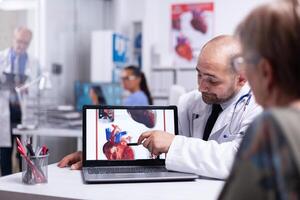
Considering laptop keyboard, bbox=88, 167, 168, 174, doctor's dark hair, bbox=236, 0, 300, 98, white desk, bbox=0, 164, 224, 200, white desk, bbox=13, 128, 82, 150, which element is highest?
doctor's dark hair, bbox=236, 0, 300, 98

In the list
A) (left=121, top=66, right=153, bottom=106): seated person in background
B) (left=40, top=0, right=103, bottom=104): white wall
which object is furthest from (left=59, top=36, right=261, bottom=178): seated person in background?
(left=40, top=0, right=103, bottom=104): white wall

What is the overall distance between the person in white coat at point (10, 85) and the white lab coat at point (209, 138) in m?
2.02

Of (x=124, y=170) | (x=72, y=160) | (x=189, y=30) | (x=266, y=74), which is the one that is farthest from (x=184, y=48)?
(x=266, y=74)

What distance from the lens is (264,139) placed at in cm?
52

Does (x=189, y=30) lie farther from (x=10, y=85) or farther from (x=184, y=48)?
(x=10, y=85)

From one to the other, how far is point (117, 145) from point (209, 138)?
336mm

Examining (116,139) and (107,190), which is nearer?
(107,190)

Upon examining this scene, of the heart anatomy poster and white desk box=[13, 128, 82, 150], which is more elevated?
the heart anatomy poster

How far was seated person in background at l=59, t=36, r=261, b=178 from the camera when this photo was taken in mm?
1181

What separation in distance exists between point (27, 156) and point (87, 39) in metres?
3.90

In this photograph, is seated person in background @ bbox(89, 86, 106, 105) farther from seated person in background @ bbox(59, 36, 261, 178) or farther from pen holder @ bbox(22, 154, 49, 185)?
pen holder @ bbox(22, 154, 49, 185)

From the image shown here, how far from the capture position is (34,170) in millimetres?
1114

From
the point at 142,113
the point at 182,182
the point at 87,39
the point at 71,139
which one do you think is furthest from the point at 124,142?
the point at 87,39

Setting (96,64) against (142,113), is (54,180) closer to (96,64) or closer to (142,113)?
(142,113)
